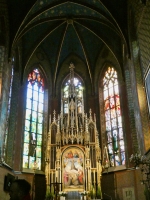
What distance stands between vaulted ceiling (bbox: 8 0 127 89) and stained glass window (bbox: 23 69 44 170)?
1.87 meters

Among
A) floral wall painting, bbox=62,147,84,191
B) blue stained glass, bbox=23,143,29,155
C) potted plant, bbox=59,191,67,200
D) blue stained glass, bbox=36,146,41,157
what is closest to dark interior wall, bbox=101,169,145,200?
floral wall painting, bbox=62,147,84,191

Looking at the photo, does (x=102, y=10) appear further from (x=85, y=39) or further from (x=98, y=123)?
(x=98, y=123)

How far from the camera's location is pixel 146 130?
12898 mm

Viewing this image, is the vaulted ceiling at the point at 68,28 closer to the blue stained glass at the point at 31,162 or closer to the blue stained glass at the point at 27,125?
the blue stained glass at the point at 27,125

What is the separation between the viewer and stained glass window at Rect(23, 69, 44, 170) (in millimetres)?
18484

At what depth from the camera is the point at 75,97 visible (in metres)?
20.0

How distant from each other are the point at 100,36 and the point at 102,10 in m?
3.11

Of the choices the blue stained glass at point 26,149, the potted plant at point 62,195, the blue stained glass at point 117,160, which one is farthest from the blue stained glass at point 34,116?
the blue stained glass at point 117,160

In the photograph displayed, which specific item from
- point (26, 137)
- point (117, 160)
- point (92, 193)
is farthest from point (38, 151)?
point (117, 160)

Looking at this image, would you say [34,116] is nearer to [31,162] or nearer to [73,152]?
[31,162]

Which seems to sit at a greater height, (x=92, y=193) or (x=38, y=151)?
(x=38, y=151)

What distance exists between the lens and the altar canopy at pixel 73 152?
Answer: 55.0ft

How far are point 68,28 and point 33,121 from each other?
865cm

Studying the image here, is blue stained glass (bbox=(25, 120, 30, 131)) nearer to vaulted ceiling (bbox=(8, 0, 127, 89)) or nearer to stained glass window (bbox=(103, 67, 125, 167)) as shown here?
vaulted ceiling (bbox=(8, 0, 127, 89))
